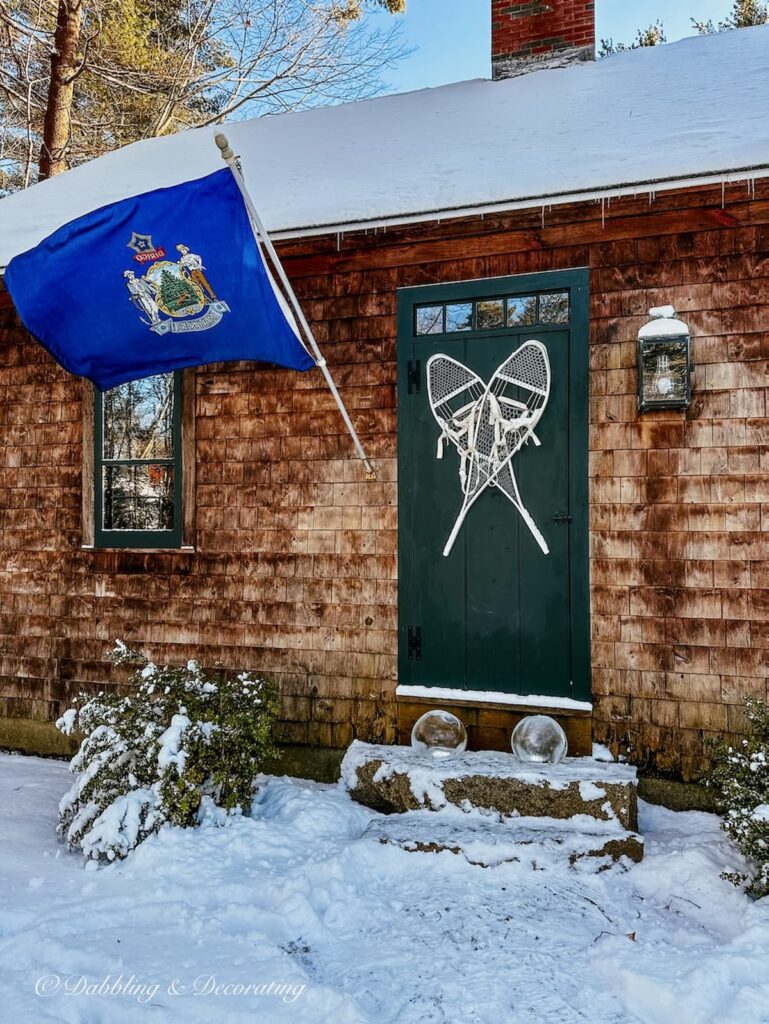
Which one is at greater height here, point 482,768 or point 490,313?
point 490,313

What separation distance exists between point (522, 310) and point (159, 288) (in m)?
1.93

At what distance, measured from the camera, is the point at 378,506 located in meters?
4.43

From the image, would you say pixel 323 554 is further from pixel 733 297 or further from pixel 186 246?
pixel 733 297

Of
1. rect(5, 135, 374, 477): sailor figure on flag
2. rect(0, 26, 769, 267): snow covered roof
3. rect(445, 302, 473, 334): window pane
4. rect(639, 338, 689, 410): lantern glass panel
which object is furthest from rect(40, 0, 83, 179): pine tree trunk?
rect(639, 338, 689, 410): lantern glass panel

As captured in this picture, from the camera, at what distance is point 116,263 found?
3789 mm

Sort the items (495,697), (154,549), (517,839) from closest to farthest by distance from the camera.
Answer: (517,839) < (495,697) < (154,549)

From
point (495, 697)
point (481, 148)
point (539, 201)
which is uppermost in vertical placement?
point (481, 148)

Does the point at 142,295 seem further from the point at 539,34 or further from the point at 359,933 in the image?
the point at 539,34

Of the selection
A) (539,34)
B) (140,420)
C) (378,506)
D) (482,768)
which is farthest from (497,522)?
(539,34)

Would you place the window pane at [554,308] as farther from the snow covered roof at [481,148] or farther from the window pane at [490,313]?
the snow covered roof at [481,148]

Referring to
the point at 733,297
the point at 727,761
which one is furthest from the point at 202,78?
the point at 727,761

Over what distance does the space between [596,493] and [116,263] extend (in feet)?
8.99

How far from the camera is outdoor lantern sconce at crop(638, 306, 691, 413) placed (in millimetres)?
3775

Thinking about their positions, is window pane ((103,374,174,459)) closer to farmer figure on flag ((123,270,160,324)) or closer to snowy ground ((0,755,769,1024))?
farmer figure on flag ((123,270,160,324))
